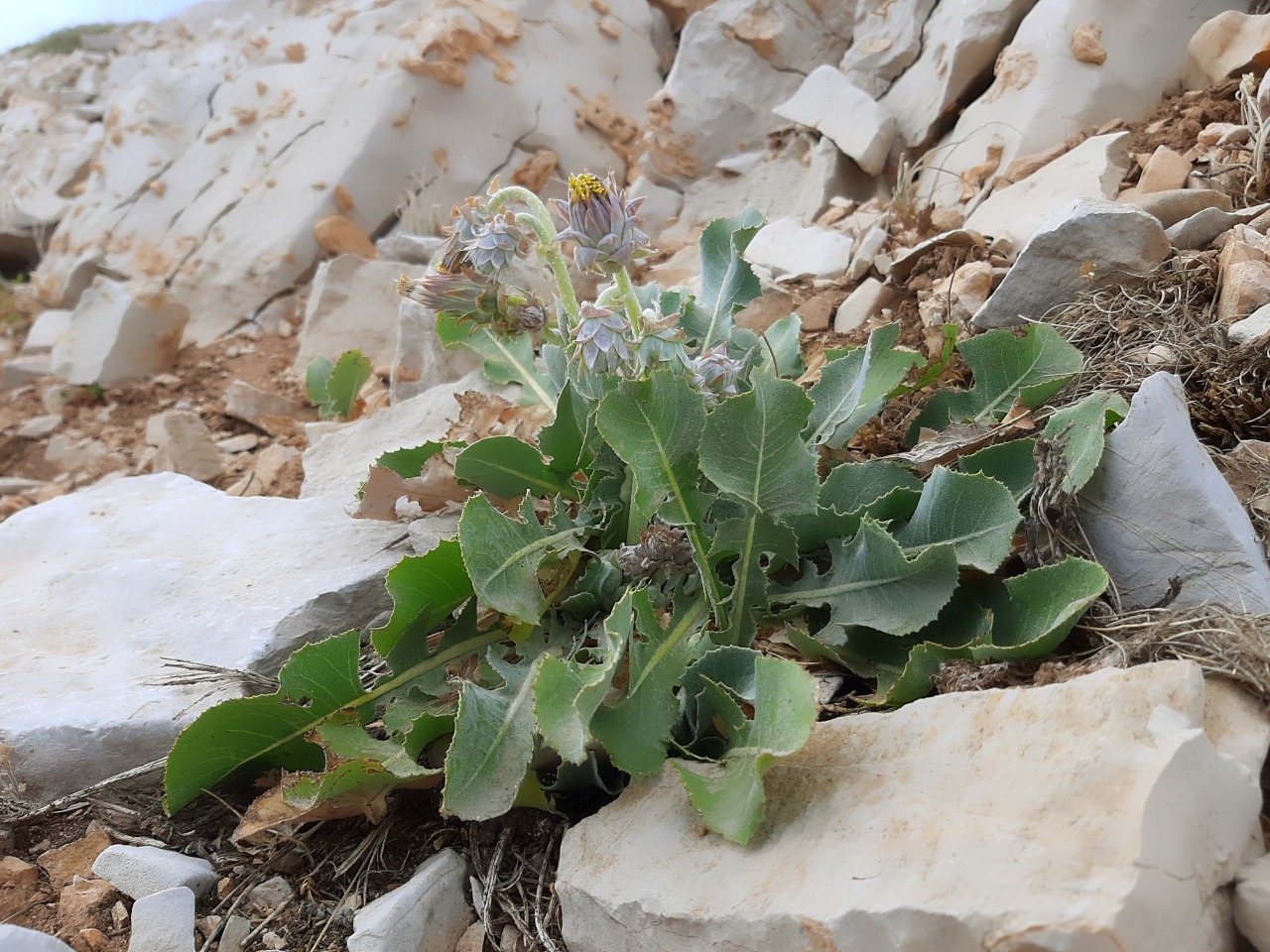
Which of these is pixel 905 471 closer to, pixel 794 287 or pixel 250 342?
pixel 794 287

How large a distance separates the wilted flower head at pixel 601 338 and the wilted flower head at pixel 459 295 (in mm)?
268

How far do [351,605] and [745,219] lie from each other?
3.96 ft

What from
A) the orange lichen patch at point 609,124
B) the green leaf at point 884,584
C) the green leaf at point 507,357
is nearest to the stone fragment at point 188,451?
the green leaf at point 507,357

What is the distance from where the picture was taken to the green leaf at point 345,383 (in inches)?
132

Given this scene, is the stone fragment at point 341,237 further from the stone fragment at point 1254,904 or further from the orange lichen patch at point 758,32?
the stone fragment at point 1254,904

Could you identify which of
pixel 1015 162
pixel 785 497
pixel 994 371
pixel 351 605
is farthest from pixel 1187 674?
pixel 1015 162

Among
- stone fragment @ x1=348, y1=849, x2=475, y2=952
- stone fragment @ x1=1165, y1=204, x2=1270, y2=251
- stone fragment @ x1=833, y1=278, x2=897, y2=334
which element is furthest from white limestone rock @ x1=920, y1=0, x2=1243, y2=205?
stone fragment @ x1=348, y1=849, x2=475, y2=952

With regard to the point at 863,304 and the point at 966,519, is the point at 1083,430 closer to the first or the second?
the point at 966,519

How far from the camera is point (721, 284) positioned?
2.21 meters

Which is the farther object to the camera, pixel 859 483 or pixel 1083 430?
pixel 859 483

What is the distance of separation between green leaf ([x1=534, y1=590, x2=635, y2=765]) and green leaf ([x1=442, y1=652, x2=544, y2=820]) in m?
0.05

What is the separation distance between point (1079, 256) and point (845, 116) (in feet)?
6.50

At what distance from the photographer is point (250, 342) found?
17.4ft

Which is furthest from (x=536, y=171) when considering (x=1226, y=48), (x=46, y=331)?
(x=46, y=331)
